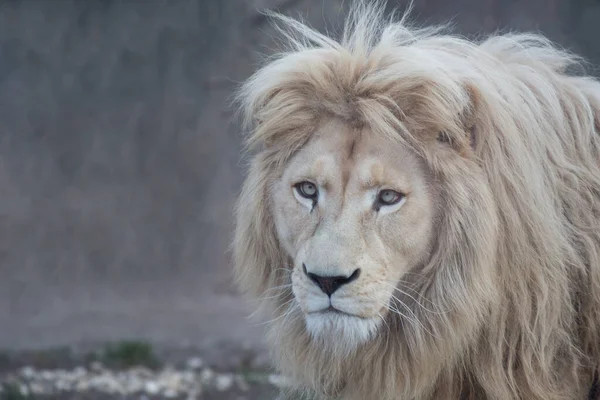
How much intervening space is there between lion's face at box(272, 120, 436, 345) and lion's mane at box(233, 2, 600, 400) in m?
0.06

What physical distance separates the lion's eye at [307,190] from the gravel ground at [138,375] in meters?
2.30

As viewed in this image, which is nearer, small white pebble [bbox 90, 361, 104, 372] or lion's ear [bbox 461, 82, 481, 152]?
lion's ear [bbox 461, 82, 481, 152]

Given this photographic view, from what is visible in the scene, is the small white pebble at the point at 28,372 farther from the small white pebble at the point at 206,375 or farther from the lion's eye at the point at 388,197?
the lion's eye at the point at 388,197

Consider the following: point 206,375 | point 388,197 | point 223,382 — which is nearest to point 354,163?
point 388,197

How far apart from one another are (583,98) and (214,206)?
3703mm

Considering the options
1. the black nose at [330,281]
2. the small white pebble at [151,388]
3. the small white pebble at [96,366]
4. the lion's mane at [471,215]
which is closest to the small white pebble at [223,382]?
the small white pebble at [151,388]

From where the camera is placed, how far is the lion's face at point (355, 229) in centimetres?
281

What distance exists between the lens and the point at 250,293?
336cm

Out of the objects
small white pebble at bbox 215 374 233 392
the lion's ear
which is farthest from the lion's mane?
small white pebble at bbox 215 374 233 392

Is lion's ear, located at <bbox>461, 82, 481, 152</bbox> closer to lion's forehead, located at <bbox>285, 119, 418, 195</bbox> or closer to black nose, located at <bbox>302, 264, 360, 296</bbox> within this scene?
lion's forehead, located at <bbox>285, 119, 418, 195</bbox>

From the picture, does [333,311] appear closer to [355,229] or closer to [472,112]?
[355,229]

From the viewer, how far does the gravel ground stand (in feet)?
17.6

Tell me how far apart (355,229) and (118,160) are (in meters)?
4.01

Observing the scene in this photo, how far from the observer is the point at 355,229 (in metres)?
2.84
